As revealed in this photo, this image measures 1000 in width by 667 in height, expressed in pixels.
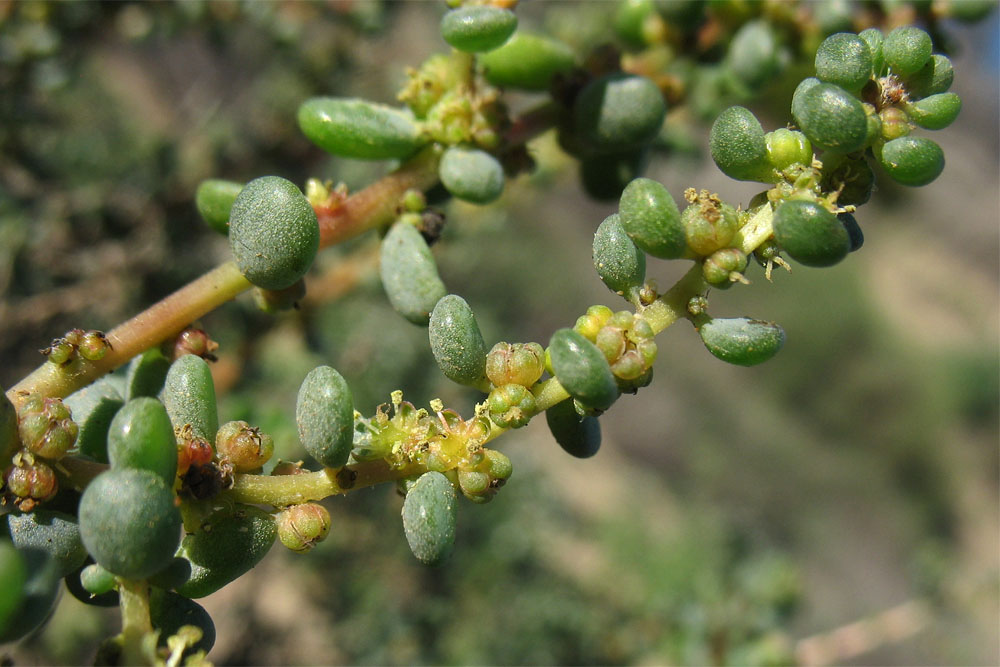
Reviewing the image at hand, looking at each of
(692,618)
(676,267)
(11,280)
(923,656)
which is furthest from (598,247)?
(923,656)

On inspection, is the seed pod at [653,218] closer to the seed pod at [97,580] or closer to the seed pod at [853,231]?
the seed pod at [853,231]

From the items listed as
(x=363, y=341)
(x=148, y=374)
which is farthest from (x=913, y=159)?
(x=363, y=341)

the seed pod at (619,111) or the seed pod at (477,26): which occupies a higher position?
the seed pod at (477,26)

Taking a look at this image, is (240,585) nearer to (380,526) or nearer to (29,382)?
(380,526)

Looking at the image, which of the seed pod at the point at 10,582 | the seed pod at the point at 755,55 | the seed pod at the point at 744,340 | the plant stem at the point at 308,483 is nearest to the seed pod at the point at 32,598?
the seed pod at the point at 10,582

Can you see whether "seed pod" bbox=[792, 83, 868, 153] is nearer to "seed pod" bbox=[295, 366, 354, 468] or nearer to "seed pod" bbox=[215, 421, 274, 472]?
"seed pod" bbox=[295, 366, 354, 468]
